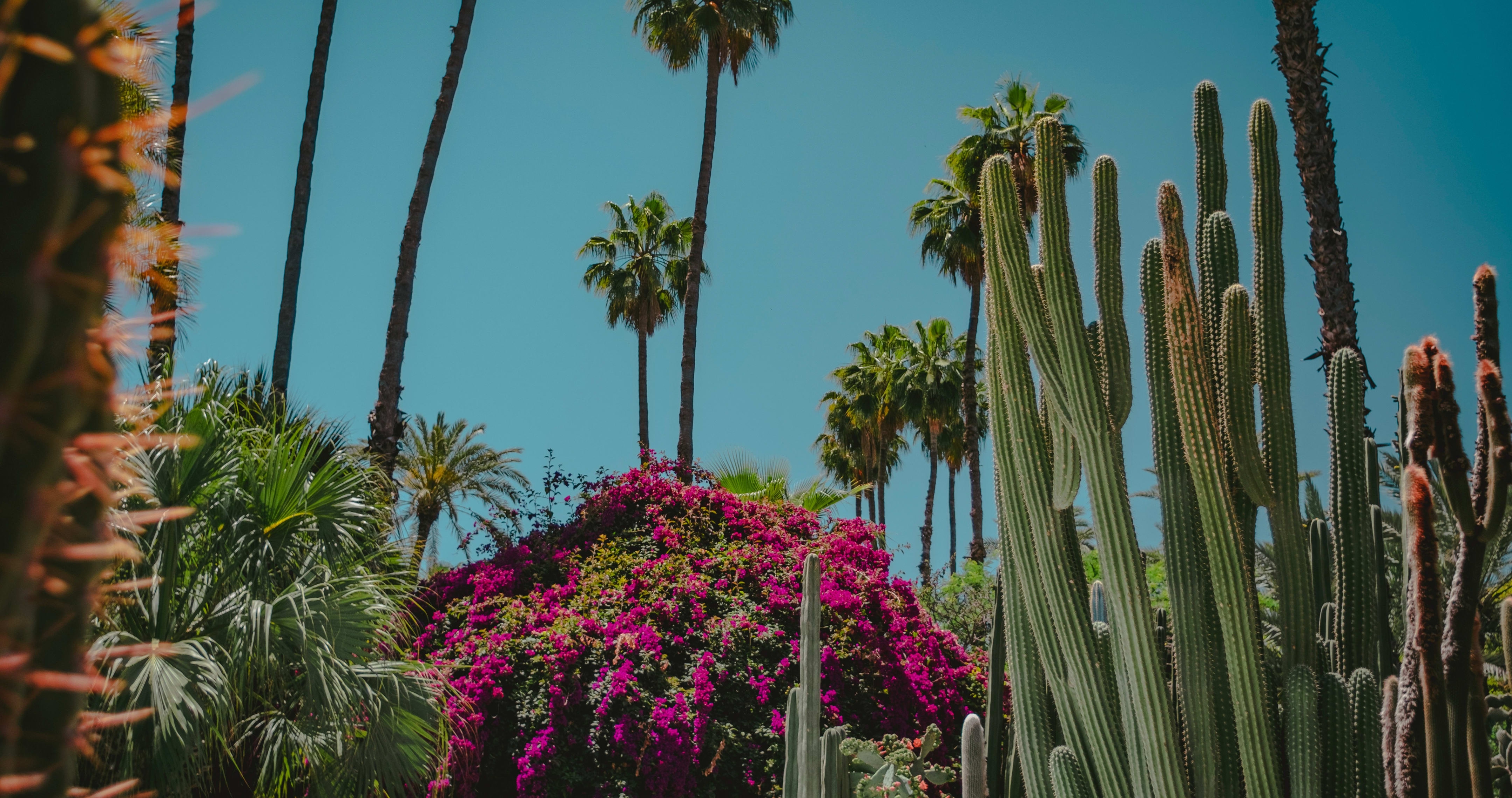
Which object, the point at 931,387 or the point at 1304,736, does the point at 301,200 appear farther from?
the point at 931,387

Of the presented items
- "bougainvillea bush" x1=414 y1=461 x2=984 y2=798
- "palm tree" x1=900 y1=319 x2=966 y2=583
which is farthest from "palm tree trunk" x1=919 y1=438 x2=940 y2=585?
"bougainvillea bush" x1=414 y1=461 x2=984 y2=798

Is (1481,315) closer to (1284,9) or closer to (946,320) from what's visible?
(1284,9)

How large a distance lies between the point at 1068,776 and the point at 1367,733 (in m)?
1.23

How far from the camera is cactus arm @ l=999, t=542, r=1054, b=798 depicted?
493 cm

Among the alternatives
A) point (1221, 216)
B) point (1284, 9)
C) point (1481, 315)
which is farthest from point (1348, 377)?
point (1284, 9)

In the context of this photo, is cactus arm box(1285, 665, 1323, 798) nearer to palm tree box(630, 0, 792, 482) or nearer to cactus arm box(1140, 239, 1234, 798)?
cactus arm box(1140, 239, 1234, 798)

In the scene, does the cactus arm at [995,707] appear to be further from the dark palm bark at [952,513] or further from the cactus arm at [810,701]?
the dark palm bark at [952,513]

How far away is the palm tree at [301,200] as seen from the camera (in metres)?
12.3

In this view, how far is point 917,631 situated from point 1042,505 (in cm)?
479

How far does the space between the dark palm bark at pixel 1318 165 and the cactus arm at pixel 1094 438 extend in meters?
4.33

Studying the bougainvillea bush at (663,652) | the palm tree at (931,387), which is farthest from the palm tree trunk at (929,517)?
the bougainvillea bush at (663,652)

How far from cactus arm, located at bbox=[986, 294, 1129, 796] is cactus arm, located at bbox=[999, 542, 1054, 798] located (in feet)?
0.47

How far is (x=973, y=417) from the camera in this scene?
21.9 meters

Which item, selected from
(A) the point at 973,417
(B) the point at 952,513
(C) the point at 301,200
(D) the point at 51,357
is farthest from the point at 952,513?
(D) the point at 51,357
